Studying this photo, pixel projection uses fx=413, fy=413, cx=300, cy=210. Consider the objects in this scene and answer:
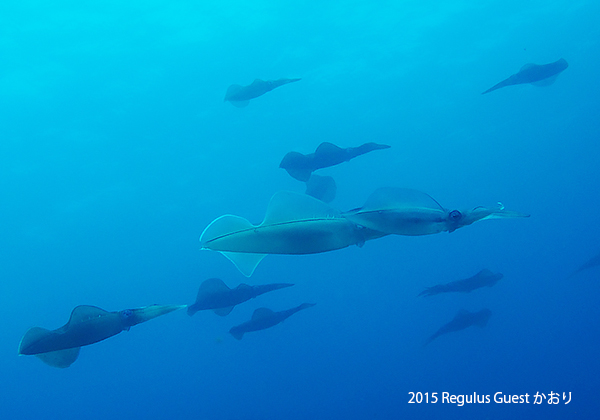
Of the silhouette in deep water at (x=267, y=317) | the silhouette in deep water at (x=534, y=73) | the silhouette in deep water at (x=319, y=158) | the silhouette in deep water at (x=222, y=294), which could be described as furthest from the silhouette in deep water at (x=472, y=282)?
the silhouette in deep water at (x=222, y=294)

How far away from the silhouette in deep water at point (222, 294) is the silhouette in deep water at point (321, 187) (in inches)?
99.8

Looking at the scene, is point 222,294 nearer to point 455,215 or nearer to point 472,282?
point 455,215

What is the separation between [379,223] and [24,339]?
159cm

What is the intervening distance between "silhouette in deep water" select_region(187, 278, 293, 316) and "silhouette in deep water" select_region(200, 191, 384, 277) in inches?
172

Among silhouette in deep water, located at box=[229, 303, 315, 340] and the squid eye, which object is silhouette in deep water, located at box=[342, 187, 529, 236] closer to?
the squid eye

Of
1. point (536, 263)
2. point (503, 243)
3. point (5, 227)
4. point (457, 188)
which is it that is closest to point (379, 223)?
point (5, 227)

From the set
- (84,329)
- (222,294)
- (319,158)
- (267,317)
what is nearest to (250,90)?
(319,158)

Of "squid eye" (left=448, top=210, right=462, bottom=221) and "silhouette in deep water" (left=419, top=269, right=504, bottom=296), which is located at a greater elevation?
"silhouette in deep water" (left=419, top=269, right=504, bottom=296)

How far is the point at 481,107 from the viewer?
28734 millimetres

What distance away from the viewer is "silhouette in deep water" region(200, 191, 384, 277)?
1.21m

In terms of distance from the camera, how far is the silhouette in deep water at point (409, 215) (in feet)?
4.17

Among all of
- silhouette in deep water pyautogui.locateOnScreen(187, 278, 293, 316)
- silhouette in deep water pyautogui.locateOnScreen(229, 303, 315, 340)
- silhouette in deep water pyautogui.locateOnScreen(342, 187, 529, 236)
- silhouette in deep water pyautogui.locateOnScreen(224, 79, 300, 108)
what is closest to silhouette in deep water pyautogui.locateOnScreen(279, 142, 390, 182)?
silhouette in deep water pyautogui.locateOnScreen(187, 278, 293, 316)

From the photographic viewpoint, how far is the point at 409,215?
1.30 meters

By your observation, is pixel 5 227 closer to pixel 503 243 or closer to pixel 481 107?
pixel 481 107
